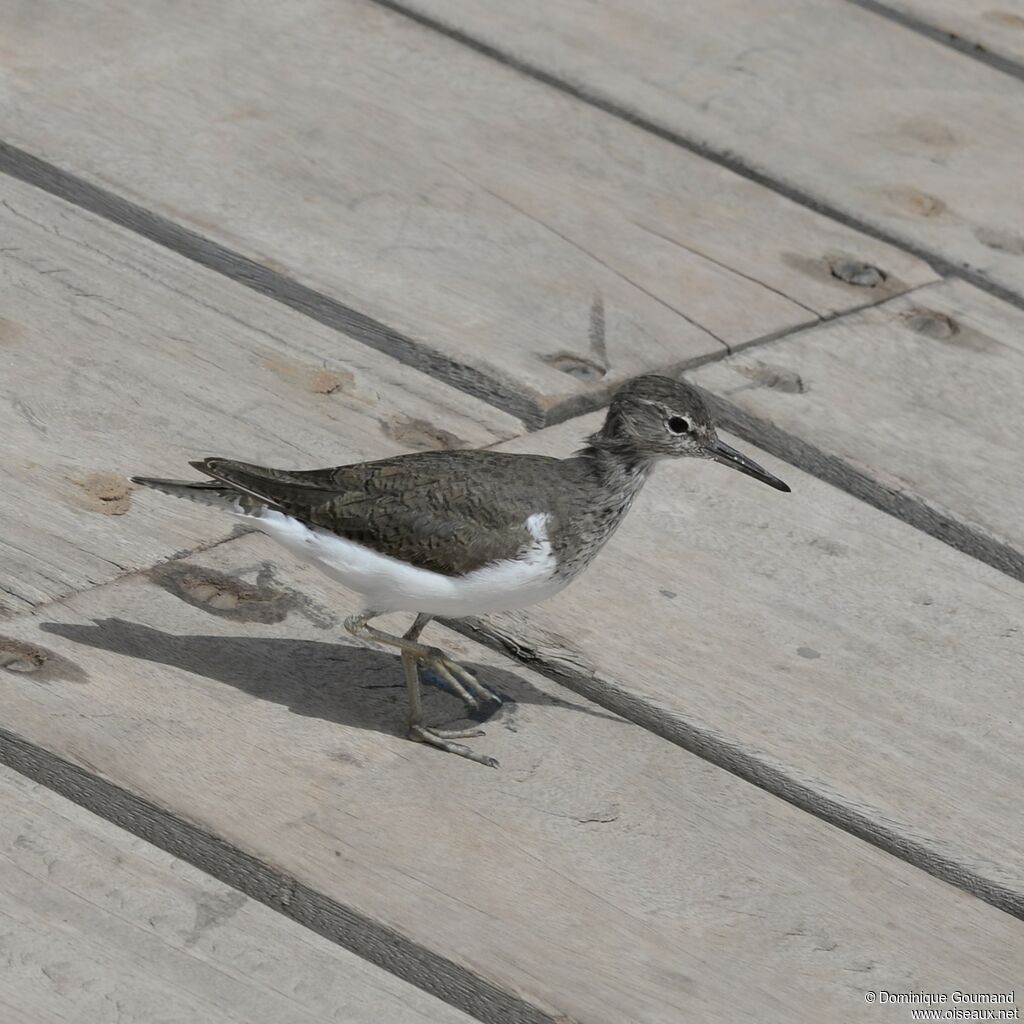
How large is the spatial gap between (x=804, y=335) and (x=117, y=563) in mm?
2464

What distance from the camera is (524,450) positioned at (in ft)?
17.0

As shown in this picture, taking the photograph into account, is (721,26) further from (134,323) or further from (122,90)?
(134,323)

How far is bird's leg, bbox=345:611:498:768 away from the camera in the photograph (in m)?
4.18

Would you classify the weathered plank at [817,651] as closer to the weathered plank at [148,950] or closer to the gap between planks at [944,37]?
the weathered plank at [148,950]

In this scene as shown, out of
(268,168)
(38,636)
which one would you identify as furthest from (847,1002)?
(268,168)

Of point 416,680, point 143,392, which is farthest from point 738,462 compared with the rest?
point 143,392

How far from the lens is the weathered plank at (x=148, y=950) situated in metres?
3.35

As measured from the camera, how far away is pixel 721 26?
746cm

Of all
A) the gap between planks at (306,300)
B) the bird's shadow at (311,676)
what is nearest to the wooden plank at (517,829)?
the bird's shadow at (311,676)

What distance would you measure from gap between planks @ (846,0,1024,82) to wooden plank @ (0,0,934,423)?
168 cm

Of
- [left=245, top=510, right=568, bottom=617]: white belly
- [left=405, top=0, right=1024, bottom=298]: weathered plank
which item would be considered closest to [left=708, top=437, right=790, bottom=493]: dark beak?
[left=245, top=510, right=568, bottom=617]: white belly

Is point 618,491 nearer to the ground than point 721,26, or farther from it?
nearer to the ground

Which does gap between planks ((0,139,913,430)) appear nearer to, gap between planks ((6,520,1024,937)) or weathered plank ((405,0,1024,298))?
weathered plank ((405,0,1024,298))

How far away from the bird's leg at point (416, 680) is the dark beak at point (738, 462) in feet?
3.11
